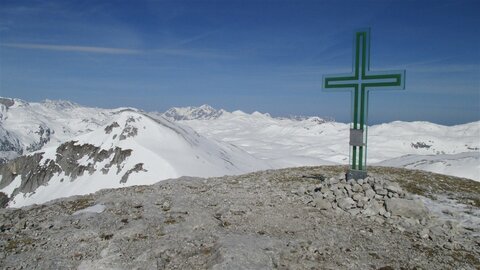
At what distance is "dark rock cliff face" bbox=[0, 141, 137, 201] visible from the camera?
145000 mm

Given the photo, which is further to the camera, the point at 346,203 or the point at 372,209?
the point at 346,203

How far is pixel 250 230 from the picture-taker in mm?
14438

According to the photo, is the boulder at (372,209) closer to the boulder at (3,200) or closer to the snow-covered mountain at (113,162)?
the snow-covered mountain at (113,162)

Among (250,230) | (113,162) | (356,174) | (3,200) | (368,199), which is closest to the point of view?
(250,230)

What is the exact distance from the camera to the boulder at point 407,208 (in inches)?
631

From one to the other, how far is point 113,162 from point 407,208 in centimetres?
13705

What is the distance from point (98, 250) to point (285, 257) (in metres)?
6.02

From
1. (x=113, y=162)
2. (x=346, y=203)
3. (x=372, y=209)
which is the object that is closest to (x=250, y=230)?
(x=346, y=203)

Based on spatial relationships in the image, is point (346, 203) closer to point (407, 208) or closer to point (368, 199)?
point (368, 199)

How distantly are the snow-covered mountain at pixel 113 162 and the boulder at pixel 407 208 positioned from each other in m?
108

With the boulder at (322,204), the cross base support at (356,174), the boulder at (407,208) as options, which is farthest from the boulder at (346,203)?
the cross base support at (356,174)

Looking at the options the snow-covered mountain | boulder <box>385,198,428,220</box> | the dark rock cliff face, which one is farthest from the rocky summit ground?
the dark rock cliff face

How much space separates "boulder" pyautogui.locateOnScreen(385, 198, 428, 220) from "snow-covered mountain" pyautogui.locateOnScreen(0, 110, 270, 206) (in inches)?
4260

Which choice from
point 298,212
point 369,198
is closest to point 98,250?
point 298,212
